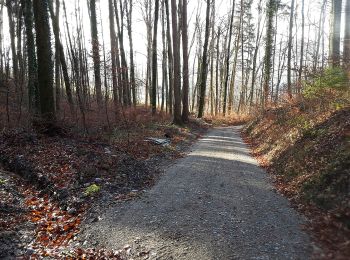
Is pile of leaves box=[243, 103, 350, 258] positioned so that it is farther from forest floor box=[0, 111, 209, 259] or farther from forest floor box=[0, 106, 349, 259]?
forest floor box=[0, 111, 209, 259]

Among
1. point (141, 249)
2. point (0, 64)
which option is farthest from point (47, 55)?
point (0, 64)

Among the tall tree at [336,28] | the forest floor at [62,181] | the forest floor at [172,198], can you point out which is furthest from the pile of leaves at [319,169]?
the tall tree at [336,28]

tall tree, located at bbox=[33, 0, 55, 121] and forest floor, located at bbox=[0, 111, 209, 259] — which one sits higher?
tall tree, located at bbox=[33, 0, 55, 121]

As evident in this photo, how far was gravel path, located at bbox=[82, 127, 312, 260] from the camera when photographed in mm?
5086

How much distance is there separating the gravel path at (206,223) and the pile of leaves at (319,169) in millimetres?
355

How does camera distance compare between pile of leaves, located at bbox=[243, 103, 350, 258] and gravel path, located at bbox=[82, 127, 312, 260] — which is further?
pile of leaves, located at bbox=[243, 103, 350, 258]

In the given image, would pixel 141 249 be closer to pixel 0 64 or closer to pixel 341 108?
pixel 341 108

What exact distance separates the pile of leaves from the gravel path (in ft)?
1.17

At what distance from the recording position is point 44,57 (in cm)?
1206

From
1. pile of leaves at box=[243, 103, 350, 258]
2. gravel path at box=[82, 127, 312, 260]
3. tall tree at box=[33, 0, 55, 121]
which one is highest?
tall tree at box=[33, 0, 55, 121]

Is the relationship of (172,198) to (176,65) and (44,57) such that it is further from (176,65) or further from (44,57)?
(176,65)

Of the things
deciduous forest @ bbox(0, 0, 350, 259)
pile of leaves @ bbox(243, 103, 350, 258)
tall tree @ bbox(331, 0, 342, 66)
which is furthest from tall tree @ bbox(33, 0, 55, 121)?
tall tree @ bbox(331, 0, 342, 66)

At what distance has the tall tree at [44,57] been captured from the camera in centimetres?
1184

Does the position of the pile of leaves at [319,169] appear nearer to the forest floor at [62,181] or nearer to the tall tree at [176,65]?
the forest floor at [62,181]
